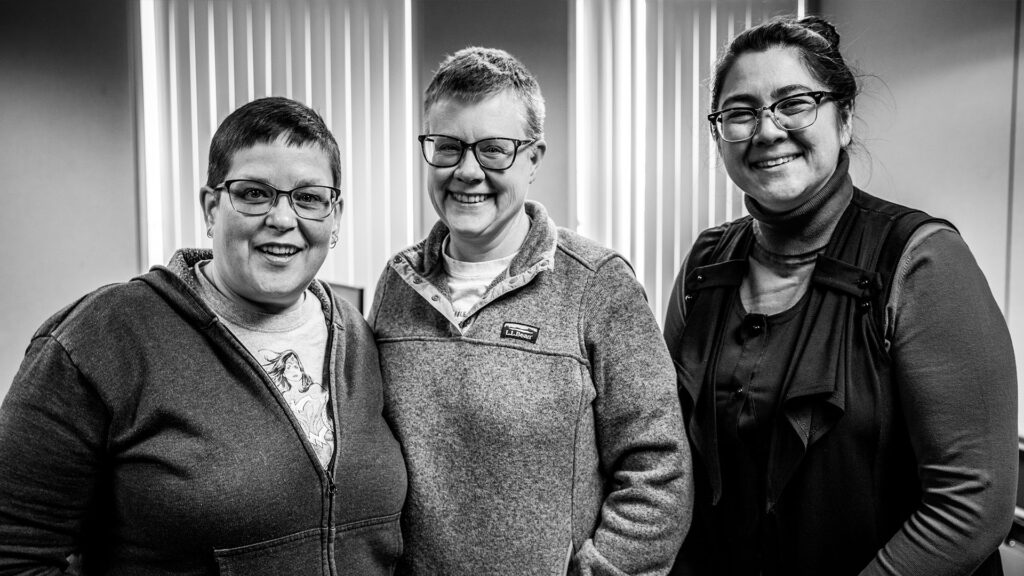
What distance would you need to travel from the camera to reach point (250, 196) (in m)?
1.08

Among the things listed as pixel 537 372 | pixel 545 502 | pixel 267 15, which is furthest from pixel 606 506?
pixel 267 15

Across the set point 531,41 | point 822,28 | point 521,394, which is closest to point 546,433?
point 521,394

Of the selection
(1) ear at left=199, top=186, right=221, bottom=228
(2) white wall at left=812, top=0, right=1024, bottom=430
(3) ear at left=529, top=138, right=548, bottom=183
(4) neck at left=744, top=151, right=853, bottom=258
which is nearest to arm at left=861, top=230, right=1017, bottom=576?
(4) neck at left=744, top=151, right=853, bottom=258

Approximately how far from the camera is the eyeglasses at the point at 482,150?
1.19 m

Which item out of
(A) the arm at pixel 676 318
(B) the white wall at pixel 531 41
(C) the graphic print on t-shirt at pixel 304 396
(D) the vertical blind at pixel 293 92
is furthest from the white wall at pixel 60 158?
(A) the arm at pixel 676 318

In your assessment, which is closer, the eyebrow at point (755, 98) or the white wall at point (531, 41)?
the eyebrow at point (755, 98)

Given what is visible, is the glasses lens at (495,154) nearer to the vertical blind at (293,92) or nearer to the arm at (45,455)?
the arm at (45,455)

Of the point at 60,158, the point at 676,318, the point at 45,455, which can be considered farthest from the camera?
the point at 60,158

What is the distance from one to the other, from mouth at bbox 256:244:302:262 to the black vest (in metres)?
0.88

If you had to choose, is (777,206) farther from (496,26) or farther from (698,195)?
(496,26)

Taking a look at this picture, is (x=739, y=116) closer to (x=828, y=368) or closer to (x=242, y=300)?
(x=828, y=368)

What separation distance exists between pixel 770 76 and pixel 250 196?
0.95 metres

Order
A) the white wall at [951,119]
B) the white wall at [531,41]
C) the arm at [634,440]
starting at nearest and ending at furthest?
the arm at [634,440] → the white wall at [951,119] → the white wall at [531,41]

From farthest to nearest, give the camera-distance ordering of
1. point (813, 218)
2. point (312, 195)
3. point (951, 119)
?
point (951, 119) → point (813, 218) → point (312, 195)
